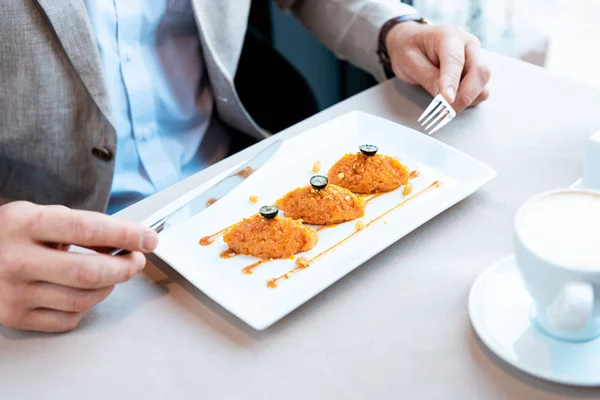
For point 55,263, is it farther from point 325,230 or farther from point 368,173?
point 368,173

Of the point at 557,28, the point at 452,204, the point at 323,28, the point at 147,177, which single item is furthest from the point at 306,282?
the point at 557,28

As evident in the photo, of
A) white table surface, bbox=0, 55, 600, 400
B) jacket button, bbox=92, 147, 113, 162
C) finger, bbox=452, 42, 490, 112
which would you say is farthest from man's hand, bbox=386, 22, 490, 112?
jacket button, bbox=92, 147, 113, 162

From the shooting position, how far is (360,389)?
665 mm

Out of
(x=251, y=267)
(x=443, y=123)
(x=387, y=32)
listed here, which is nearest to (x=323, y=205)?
(x=251, y=267)

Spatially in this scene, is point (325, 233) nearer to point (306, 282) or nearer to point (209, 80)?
point (306, 282)

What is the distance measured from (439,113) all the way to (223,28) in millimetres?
469

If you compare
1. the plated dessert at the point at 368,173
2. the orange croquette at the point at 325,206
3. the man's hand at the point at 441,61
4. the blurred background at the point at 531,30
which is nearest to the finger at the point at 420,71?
the man's hand at the point at 441,61

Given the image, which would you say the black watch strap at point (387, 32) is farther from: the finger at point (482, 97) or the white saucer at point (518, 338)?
the white saucer at point (518, 338)

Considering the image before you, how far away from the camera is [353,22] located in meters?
1.33

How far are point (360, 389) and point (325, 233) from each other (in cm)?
27

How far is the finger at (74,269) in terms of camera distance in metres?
0.73

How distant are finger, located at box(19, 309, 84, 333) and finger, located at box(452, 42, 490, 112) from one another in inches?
27.8

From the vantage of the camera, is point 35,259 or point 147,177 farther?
point 147,177

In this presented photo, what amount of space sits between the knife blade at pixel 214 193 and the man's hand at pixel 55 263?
0.12 m
